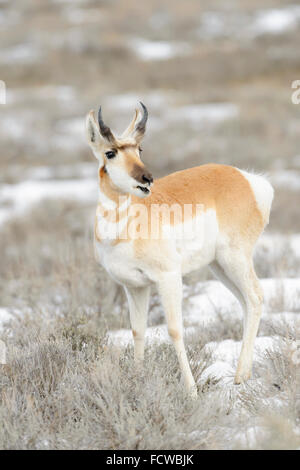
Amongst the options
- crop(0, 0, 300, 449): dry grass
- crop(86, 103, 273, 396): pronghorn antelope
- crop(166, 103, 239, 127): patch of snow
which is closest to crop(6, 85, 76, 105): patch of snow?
crop(0, 0, 300, 449): dry grass

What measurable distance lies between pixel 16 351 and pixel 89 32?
1229 inches

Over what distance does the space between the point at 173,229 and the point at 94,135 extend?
2.89 ft

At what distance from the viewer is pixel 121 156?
3658 mm

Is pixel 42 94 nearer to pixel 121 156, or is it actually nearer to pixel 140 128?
pixel 140 128

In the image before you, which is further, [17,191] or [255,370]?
[17,191]

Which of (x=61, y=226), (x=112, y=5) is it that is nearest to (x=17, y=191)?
(x=61, y=226)

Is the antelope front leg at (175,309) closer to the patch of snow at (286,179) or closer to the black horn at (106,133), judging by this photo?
the black horn at (106,133)

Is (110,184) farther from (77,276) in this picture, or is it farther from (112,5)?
(112,5)

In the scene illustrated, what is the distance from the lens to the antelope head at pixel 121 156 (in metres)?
3.54

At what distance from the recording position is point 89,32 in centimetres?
3244

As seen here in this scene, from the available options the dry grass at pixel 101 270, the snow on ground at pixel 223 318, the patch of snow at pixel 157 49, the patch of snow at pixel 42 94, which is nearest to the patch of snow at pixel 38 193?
the dry grass at pixel 101 270

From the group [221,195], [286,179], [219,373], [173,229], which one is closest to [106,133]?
[173,229]

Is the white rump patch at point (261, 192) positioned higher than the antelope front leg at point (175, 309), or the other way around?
the white rump patch at point (261, 192)

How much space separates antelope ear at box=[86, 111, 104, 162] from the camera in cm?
370
